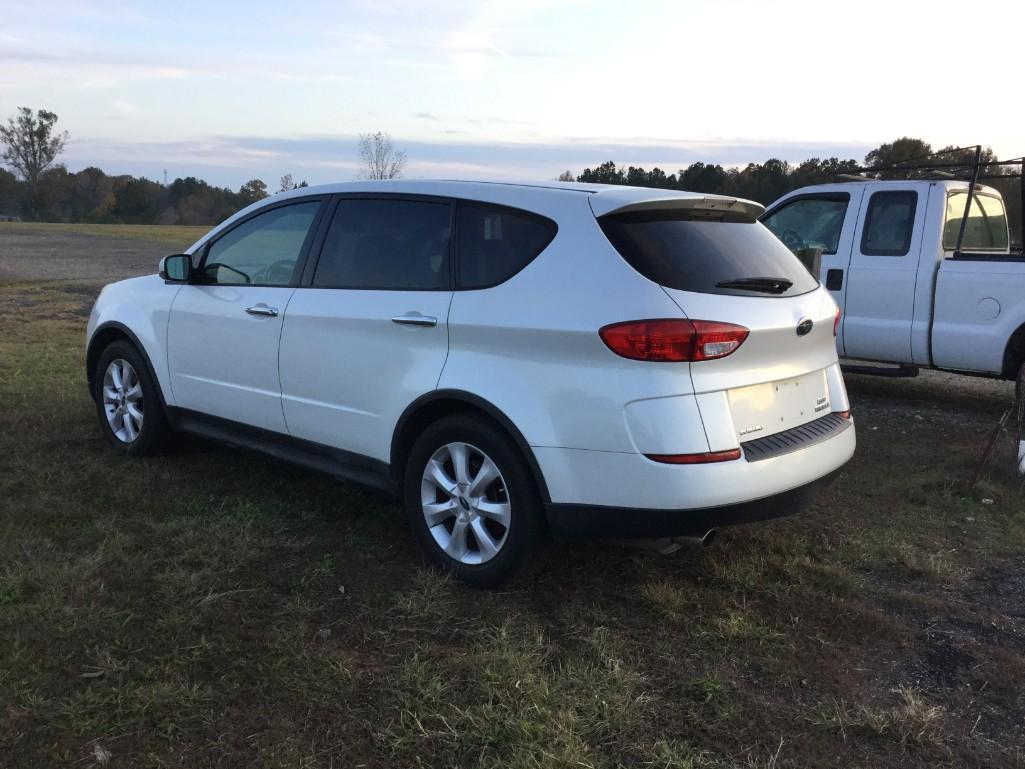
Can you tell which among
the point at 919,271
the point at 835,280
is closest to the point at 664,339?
the point at 919,271

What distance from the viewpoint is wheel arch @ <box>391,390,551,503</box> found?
3523 millimetres

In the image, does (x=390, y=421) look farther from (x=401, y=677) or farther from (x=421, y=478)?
(x=401, y=677)

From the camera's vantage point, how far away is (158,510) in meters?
4.68

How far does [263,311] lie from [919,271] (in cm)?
552

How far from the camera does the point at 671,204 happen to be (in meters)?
3.78

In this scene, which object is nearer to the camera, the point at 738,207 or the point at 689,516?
the point at 689,516

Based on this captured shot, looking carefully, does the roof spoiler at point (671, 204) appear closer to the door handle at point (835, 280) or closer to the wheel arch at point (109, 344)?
the wheel arch at point (109, 344)

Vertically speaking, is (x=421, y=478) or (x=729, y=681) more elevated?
(x=421, y=478)

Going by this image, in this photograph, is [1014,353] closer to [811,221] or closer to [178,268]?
[811,221]

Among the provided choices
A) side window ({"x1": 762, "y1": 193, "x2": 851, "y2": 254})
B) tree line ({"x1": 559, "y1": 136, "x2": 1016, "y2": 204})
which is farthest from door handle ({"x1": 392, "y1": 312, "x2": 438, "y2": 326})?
tree line ({"x1": 559, "y1": 136, "x2": 1016, "y2": 204})

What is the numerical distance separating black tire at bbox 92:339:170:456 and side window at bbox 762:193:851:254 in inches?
219

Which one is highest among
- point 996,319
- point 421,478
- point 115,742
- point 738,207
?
point 738,207

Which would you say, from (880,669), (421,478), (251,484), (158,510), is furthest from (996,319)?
(158,510)

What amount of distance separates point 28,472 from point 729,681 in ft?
13.7
